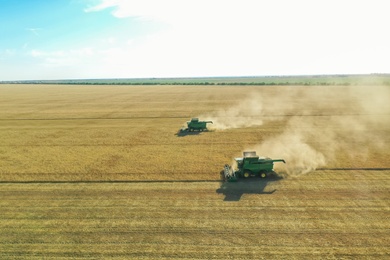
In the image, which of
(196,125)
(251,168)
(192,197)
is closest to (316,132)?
(196,125)

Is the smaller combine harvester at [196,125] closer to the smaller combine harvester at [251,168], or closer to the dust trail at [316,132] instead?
the dust trail at [316,132]

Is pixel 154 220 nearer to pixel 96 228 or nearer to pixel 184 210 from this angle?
pixel 184 210

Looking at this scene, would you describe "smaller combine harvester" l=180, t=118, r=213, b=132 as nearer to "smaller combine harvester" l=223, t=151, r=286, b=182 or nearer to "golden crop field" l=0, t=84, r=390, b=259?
"golden crop field" l=0, t=84, r=390, b=259

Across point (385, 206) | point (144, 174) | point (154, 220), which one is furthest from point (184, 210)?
point (385, 206)

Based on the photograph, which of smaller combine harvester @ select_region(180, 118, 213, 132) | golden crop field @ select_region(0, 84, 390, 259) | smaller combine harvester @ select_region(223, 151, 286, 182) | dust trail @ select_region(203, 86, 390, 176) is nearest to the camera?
golden crop field @ select_region(0, 84, 390, 259)

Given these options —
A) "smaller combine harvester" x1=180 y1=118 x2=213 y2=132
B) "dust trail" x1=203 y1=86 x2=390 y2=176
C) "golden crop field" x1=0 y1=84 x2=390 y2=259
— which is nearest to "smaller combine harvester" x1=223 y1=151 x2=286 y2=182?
"golden crop field" x1=0 y1=84 x2=390 y2=259

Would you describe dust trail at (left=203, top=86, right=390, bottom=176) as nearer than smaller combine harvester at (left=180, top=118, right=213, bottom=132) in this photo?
Yes

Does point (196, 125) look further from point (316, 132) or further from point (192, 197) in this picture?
point (192, 197)

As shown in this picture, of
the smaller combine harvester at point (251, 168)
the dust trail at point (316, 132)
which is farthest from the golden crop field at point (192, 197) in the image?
the smaller combine harvester at point (251, 168)

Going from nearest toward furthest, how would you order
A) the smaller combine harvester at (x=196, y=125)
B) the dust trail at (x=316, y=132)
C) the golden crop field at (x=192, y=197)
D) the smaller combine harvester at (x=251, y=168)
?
the golden crop field at (x=192, y=197)
the smaller combine harvester at (x=251, y=168)
the dust trail at (x=316, y=132)
the smaller combine harvester at (x=196, y=125)

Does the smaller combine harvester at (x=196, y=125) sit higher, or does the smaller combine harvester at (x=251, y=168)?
the smaller combine harvester at (x=196, y=125)
